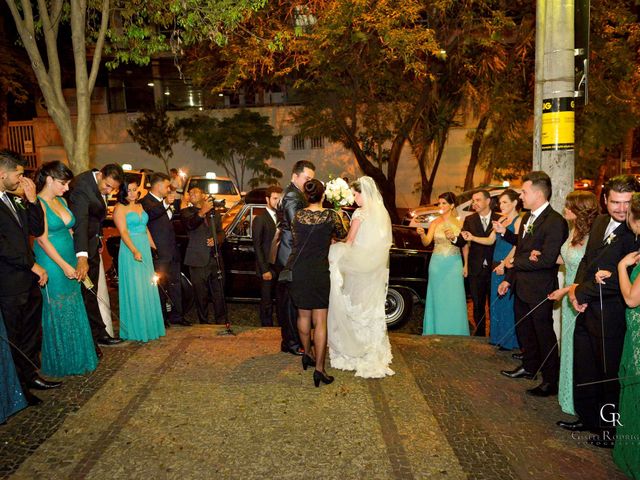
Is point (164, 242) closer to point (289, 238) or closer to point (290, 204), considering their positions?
point (289, 238)

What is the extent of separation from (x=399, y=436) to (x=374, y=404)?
607 mm

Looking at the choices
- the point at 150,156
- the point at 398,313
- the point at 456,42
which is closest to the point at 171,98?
the point at 150,156

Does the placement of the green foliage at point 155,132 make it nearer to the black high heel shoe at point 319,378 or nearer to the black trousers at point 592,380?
the black high heel shoe at point 319,378

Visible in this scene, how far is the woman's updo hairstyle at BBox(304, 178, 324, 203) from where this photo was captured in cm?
550

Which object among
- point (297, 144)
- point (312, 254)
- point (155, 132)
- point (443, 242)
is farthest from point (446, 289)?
point (155, 132)

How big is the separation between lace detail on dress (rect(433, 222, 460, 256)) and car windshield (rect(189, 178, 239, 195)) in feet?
43.9

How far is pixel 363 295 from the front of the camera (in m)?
5.92

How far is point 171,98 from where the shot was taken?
29.9 m

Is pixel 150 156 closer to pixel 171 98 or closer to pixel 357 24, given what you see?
pixel 171 98

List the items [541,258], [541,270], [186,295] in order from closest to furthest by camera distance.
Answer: [541,258], [541,270], [186,295]

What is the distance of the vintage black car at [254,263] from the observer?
324 inches

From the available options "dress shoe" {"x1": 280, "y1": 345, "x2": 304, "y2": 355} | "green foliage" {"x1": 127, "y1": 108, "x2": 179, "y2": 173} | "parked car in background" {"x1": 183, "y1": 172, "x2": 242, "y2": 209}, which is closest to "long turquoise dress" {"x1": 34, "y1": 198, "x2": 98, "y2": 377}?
"dress shoe" {"x1": 280, "y1": 345, "x2": 304, "y2": 355}

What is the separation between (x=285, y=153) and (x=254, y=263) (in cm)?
2009

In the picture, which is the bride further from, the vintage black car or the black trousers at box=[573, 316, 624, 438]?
the vintage black car
